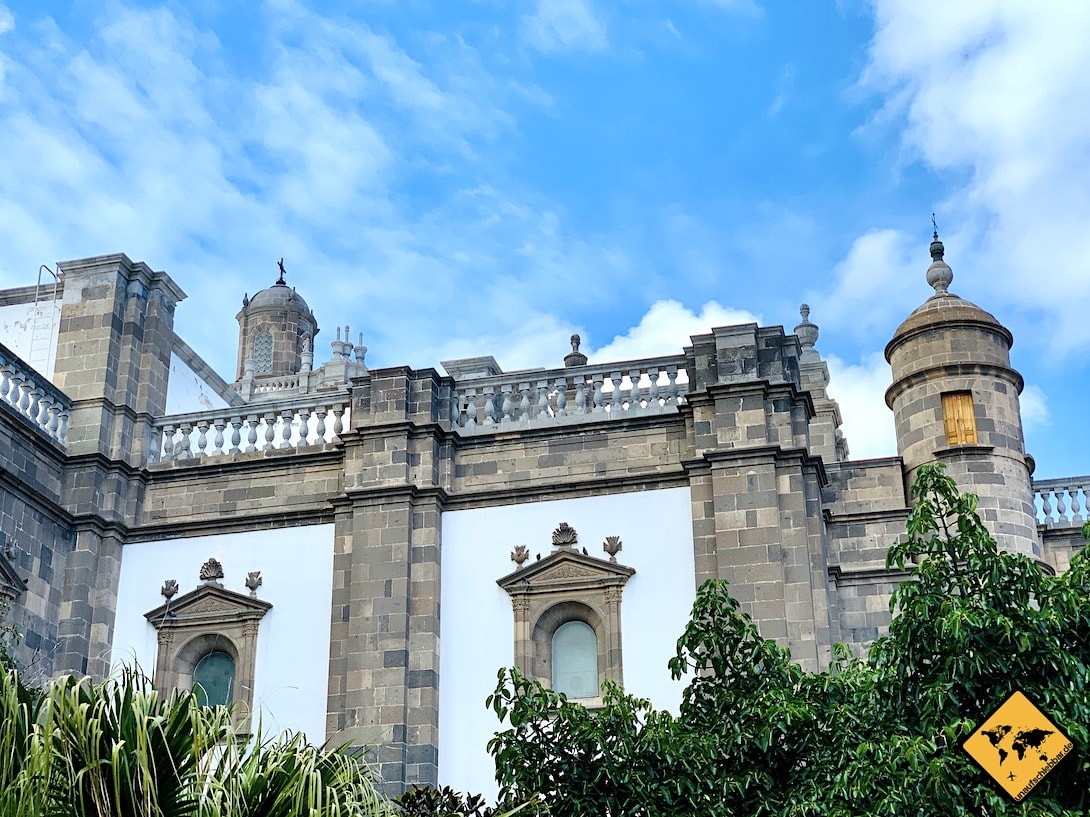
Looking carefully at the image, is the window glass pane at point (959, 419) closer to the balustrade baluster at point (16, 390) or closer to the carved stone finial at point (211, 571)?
the carved stone finial at point (211, 571)

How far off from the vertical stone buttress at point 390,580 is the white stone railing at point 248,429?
89 centimetres

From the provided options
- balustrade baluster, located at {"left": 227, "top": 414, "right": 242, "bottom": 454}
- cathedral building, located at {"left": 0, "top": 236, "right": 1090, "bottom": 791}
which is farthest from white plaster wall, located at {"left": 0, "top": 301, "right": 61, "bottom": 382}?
balustrade baluster, located at {"left": 227, "top": 414, "right": 242, "bottom": 454}

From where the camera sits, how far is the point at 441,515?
2038 centimetres

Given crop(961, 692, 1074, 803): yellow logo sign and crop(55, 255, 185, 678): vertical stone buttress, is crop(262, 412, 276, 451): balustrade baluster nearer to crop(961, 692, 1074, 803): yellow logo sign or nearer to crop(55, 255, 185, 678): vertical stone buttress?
crop(55, 255, 185, 678): vertical stone buttress

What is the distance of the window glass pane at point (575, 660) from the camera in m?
19.3

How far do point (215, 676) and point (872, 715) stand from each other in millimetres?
11907

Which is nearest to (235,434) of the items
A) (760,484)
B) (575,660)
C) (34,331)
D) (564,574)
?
(34,331)

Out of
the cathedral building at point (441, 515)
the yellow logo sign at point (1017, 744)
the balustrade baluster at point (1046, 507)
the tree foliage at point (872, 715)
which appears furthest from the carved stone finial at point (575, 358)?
the yellow logo sign at point (1017, 744)

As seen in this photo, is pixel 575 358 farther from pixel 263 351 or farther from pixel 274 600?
pixel 263 351

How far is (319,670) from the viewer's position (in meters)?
19.8

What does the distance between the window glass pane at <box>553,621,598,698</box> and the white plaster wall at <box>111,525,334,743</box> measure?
3.19 m

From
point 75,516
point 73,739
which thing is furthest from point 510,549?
point 73,739

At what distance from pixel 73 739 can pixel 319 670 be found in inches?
443

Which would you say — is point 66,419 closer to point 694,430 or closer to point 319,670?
point 319,670
